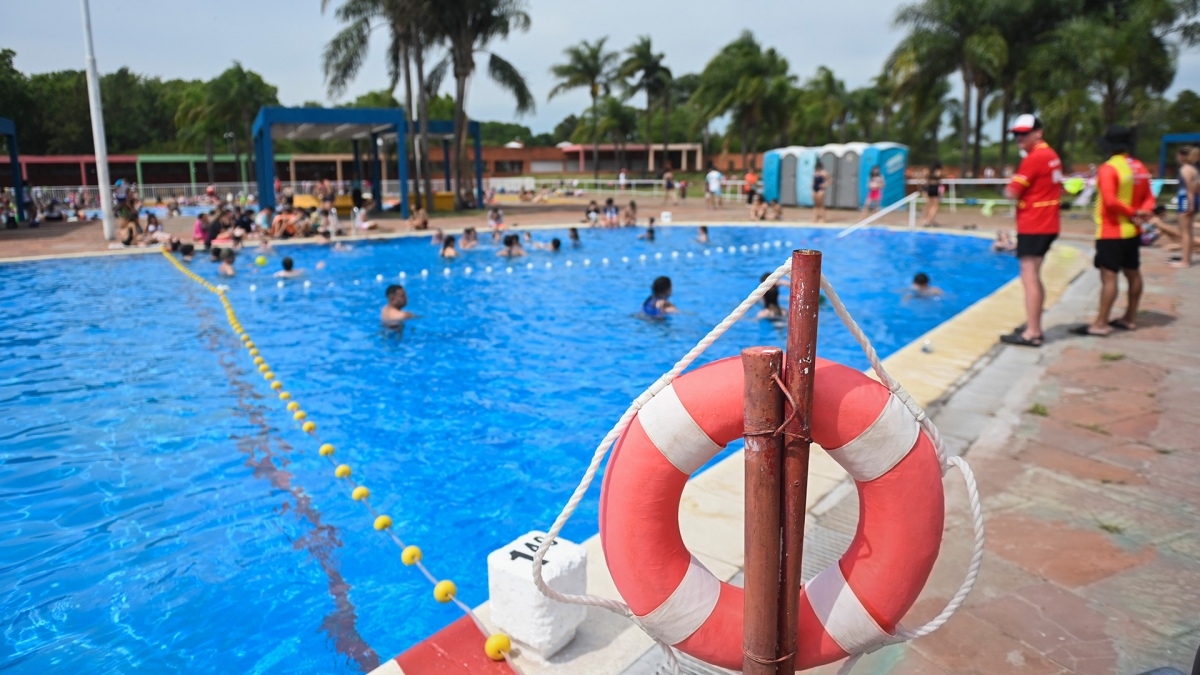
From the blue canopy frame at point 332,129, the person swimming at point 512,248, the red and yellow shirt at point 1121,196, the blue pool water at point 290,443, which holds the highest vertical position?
the blue canopy frame at point 332,129

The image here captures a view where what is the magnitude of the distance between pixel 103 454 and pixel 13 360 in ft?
12.4

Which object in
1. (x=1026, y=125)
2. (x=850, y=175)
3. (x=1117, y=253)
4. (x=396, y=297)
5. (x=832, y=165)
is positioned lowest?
(x=396, y=297)

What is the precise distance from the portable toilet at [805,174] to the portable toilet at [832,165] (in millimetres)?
377

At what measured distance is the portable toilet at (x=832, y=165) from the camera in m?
24.9

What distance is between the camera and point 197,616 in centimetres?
339

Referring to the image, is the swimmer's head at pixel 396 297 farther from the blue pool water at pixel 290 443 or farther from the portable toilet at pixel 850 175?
the portable toilet at pixel 850 175

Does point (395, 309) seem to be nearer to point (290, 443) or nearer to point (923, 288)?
point (290, 443)

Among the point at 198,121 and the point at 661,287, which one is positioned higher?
the point at 198,121

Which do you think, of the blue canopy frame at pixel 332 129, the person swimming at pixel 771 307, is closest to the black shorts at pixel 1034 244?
the person swimming at pixel 771 307

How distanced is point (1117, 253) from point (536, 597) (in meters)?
6.34

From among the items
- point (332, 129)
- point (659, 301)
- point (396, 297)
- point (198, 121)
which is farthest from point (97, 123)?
point (198, 121)

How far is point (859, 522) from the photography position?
1881 millimetres

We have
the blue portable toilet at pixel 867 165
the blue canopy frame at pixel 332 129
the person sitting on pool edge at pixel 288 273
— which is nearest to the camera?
the person sitting on pool edge at pixel 288 273

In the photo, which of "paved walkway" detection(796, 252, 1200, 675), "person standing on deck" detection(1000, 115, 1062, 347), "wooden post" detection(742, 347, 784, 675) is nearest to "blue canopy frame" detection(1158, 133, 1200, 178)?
"paved walkway" detection(796, 252, 1200, 675)
